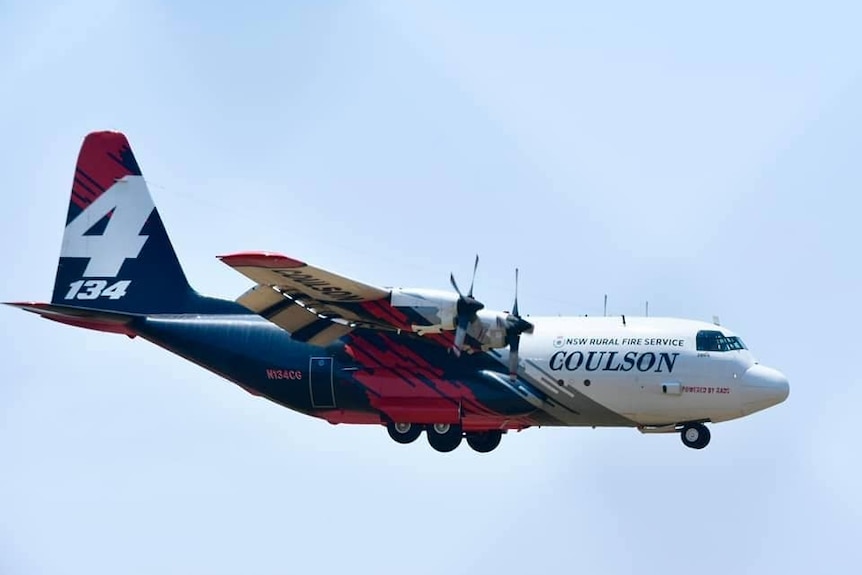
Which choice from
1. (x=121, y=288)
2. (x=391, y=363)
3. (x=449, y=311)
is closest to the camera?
(x=449, y=311)

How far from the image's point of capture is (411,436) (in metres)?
33.9

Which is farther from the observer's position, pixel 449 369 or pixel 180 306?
pixel 180 306

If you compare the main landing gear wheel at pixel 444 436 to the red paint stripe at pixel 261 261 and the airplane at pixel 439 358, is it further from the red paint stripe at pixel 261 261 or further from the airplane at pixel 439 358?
the red paint stripe at pixel 261 261

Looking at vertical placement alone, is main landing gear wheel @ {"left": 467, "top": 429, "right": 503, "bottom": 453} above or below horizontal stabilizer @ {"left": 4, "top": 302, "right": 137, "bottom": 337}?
below

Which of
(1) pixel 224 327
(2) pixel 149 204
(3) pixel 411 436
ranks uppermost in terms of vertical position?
(2) pixel 149 204

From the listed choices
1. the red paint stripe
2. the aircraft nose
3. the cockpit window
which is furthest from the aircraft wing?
the aircraft nose

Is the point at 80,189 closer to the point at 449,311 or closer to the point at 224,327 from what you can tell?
the point at 224,327

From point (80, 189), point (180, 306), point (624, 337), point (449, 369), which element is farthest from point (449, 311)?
point (80, 189)

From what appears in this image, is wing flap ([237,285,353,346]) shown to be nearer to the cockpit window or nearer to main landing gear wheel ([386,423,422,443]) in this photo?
main landing gear wheel ([386,423,422,443])

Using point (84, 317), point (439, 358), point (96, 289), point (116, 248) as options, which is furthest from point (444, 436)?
point (116, 248)

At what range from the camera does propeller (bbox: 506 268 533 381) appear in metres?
32.5

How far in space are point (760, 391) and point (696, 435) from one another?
178 cm

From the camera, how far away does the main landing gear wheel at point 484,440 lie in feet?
113

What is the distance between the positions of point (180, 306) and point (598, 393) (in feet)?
33.6
